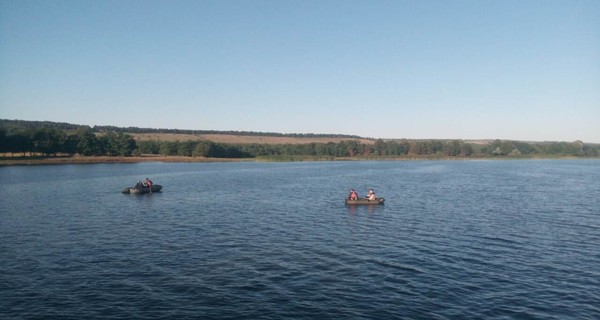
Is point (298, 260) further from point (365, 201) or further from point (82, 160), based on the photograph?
point (82, 160)

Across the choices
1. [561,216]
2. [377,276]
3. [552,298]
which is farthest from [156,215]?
[561,216]

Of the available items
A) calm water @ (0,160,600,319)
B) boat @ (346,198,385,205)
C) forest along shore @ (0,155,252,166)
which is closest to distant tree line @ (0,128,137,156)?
forest along shore @ (0,155,252,166)

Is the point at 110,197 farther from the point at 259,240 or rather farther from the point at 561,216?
the point at 561,216

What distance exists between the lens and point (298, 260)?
34.2 meters

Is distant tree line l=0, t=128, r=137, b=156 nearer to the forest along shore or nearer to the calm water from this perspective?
the forest along shore

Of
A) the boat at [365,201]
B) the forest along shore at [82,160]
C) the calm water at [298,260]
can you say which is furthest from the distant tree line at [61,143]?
the boat at [365,201]

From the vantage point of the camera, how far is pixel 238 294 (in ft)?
88.5

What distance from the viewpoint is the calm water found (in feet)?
82.7

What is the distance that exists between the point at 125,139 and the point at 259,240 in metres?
166

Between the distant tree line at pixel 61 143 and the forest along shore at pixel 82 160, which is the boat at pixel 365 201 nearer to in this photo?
the forest along shore at pixel 82 160

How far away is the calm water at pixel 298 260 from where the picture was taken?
25203mm

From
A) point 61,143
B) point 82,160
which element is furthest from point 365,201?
point 61,143

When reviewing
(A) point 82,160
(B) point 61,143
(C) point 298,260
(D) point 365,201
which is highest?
(B) point 61,143

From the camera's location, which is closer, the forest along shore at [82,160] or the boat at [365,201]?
the boat at [365,201]
